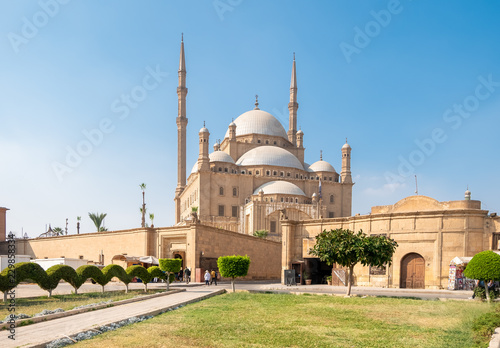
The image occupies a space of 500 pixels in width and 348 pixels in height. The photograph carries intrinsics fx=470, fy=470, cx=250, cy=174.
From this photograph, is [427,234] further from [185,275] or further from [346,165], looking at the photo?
[346,165]

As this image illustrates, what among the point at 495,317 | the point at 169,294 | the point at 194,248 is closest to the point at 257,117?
the point at 194,248

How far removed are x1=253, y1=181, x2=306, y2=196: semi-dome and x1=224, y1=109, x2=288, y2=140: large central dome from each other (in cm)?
1361

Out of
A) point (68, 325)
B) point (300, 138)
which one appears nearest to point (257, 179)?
point (300, 138)

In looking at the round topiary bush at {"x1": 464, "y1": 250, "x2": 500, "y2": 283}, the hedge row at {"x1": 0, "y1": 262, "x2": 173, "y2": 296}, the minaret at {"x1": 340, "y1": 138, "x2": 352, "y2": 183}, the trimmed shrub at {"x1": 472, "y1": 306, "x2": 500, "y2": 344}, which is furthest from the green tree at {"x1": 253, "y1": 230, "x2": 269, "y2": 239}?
the trimmed shrub at {"x1": 472, "y1": 306, "x2": 500, "y2": 344}

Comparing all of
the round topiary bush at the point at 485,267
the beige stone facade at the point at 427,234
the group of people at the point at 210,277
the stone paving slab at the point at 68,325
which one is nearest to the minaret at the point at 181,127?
the group of people at the point at 210,277

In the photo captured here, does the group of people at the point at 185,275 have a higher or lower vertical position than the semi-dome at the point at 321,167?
lower

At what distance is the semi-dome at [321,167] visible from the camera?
6779cm

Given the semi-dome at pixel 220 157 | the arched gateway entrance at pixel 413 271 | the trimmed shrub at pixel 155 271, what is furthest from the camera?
the semi-dome at pixel 220 157

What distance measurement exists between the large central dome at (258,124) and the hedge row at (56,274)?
162 ft

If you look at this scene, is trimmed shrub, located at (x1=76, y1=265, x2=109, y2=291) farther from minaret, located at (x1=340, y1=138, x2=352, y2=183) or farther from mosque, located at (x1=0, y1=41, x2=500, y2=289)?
minaret, located at (x1=340, y1=138, x2=352, y2=183)

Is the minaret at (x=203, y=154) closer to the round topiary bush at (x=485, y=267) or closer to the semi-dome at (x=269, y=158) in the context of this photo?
the semi-dome at (x=269, y=158)

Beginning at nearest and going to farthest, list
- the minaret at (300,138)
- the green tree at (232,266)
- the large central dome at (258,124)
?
the green tree at (232,266)
the large central dome at (258,124)
the minaret at (300,138)

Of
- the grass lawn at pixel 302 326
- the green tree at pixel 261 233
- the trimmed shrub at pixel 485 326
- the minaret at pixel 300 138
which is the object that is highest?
the minaret at pixel 300 138

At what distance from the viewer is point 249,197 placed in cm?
6100
